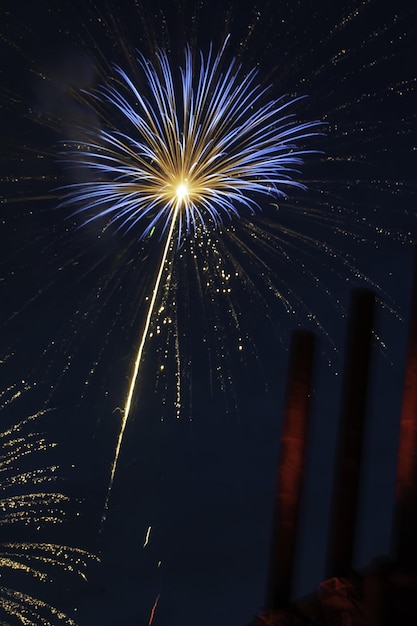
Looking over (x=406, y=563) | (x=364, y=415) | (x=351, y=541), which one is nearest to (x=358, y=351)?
(x=364, y=415)

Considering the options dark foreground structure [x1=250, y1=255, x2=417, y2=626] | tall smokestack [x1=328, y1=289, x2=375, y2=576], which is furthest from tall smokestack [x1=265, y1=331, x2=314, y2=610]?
tall smokestack [x1=328, y1=289, x2=375, y2=576]

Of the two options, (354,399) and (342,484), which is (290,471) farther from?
(354,399)

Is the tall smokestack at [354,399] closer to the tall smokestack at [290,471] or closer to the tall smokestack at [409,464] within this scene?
the tall smokestack at [290,471]

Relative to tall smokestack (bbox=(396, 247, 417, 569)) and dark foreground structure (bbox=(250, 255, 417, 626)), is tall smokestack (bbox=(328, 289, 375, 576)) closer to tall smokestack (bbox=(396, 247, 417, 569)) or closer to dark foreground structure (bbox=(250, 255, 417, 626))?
dark foreground structure (bbox=(250, 255, 417, 626))

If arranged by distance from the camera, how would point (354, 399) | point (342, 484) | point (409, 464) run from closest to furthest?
1. point (409, 464)
2. point (342, 484)
3. point (354, 399)

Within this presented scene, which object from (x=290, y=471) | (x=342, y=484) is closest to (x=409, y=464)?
(x=342, y=484)

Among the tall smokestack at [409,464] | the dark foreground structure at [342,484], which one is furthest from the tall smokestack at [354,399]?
the tall smokestack at [409,464]
